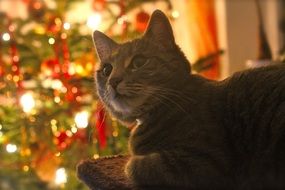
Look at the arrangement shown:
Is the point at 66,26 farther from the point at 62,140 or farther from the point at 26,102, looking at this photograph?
the point at 62,140

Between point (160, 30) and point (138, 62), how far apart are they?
0.08 metres

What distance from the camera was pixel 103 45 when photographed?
106 centimetres

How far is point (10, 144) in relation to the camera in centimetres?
155

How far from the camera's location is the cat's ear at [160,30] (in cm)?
95

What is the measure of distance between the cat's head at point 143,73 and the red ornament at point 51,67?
0.57 meters

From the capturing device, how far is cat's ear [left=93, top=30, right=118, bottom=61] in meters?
1.04

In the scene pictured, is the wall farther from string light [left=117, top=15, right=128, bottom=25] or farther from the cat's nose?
the cat's nose

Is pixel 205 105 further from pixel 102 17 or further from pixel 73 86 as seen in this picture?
pixel 102 17

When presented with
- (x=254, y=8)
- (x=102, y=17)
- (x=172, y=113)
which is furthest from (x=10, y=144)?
(x=254, y=8)

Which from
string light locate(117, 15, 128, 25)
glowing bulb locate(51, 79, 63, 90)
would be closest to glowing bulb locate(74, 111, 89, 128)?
glowing bulb locate(51, 79, 63, 90)

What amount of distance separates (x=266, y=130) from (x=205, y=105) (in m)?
0.13

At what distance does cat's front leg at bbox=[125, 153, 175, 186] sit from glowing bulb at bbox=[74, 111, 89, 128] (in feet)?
2.04

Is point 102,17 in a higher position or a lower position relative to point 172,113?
higher

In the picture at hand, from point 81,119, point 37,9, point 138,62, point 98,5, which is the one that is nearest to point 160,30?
point 138,62
